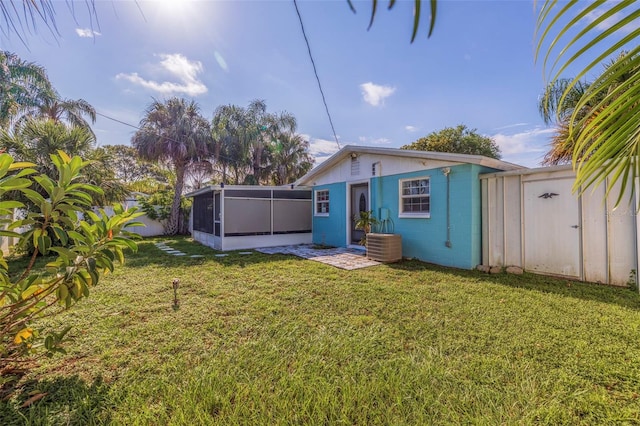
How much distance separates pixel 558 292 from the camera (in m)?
4.33

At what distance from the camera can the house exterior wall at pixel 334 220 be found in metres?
9.34

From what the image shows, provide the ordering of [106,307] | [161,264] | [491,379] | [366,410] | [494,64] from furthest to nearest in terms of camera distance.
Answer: [161,264]
[494,64]
[106,307]
[491,379]
[366,410]

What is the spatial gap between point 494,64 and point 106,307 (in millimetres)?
8682

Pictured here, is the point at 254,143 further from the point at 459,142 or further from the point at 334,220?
the point at 459,142

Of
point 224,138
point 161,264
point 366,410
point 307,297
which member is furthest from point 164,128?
point 366,410

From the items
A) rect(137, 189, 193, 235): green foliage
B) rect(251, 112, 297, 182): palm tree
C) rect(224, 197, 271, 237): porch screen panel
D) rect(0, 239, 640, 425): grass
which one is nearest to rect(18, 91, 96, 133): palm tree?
Result: rect(137, 189, 193, 235): green foliage

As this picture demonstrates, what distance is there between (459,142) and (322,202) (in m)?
14.8

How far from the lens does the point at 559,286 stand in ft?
15.2

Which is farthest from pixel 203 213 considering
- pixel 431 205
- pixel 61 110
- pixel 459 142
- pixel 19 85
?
pixel 459 142

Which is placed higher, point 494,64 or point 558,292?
point 494,64

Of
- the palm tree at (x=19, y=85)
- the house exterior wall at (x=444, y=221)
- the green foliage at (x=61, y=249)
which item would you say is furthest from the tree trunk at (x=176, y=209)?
the green foliage at (x=61, y=249)

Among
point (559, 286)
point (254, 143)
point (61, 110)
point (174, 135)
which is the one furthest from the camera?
point (254, 143)

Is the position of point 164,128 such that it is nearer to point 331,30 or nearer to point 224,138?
point 224,138

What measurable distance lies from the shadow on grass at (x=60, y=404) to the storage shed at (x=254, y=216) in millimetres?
7079
